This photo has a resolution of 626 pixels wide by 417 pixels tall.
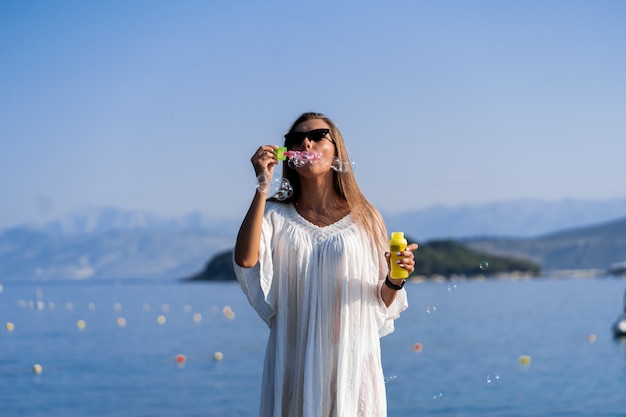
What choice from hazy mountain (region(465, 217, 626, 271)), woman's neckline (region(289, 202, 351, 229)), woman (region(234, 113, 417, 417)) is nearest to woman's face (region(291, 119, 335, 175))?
woman (region(234, 113, 417, 417))

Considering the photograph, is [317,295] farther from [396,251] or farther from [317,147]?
[317,147]

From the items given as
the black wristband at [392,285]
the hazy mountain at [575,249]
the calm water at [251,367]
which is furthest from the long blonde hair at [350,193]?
the hazy mountain at [575,249]

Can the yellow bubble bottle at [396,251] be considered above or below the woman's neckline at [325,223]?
below

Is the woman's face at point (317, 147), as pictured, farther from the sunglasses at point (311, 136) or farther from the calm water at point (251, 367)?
the calm water at point (251, 367)

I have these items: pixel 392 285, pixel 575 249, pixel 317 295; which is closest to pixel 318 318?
pixel 317 295

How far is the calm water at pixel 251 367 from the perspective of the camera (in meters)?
16.2

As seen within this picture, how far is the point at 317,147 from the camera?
3.93 m

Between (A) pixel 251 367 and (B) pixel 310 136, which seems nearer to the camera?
(B) pixel 310 136

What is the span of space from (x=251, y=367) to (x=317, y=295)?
18587mm

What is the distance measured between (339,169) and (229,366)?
18.8 metres

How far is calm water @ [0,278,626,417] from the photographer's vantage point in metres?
16.2

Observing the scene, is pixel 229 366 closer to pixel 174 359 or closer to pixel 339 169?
pixel 174 359

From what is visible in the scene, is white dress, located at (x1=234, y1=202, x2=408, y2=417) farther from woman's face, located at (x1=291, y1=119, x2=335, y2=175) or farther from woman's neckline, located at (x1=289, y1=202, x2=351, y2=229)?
woman's face, located at (x1=291, y1=119, x2=335, y2=175)

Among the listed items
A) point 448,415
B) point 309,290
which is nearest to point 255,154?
point 309,290
